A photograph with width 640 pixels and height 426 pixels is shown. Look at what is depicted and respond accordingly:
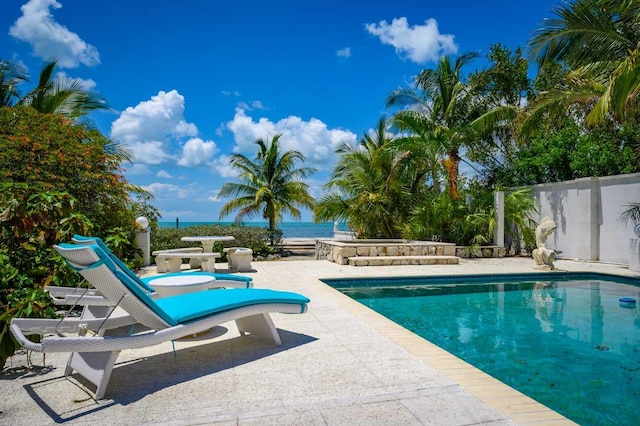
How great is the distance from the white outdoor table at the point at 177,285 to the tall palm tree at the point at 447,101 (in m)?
11.0

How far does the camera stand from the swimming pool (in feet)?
12.6

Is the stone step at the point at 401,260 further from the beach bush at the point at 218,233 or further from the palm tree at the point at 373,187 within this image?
the beach bush at the point at 218,233

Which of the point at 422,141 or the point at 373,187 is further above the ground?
the point at 422,141

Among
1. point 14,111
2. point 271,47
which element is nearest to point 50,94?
point 14,111

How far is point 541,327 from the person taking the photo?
6.12m

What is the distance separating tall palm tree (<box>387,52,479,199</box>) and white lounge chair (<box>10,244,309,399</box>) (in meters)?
12.0

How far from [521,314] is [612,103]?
5.42 meters

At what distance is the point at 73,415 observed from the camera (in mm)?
2846

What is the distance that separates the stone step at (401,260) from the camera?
1197 cm

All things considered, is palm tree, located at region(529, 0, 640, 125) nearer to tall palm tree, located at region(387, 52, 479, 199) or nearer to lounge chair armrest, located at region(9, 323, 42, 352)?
tall palm tree, located at region(387, 52, 479, 199)

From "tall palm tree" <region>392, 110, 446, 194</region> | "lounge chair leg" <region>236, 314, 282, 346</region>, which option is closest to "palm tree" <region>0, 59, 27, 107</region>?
"lounge chair leg" <region>236, 314, 282, 346</region>

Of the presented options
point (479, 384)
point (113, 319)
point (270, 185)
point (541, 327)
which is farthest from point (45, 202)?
point (270, 185)

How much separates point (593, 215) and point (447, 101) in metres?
6.49

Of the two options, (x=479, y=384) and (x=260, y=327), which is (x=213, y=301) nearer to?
(x=260, y=327)
